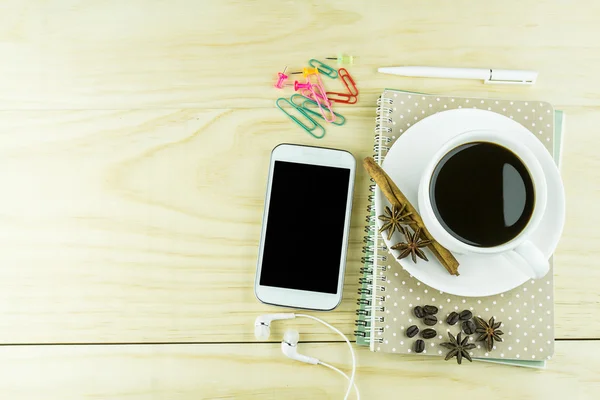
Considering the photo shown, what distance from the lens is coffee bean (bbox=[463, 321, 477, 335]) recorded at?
708 millimetres

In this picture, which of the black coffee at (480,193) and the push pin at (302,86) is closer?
the black coffee at (480,193)

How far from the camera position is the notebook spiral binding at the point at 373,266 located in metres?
0.72

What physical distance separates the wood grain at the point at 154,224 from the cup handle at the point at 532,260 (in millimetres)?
213

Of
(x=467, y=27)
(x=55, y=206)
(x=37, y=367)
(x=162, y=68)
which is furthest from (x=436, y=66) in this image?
(x=37, y=367)

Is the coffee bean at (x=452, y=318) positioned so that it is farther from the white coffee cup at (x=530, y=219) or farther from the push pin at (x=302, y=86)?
the push pin at (x=302, y=86)

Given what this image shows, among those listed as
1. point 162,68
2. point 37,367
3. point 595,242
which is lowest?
point 37,367

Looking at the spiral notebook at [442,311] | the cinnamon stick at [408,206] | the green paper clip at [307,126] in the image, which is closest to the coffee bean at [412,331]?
the spiral notebook at [442,311]

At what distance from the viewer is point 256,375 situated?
0.75 m

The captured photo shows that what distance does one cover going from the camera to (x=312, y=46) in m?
0.81

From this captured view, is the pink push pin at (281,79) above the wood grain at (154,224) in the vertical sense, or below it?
above

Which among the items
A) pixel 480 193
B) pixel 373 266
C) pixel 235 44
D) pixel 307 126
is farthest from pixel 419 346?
pixel 235 44

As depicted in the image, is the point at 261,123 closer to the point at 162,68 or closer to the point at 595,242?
the point at 162,68

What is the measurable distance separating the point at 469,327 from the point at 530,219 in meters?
0.19

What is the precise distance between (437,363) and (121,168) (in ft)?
1.85
